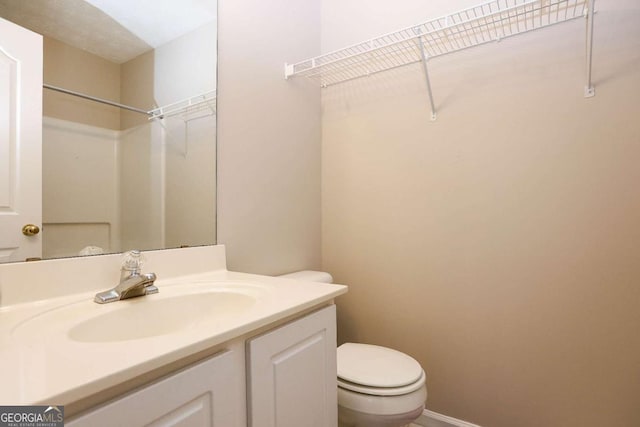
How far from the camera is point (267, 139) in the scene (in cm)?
156

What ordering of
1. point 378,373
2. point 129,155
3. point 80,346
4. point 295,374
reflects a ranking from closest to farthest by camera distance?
point 80,346
point 295,374
point 129,155
point 378,373

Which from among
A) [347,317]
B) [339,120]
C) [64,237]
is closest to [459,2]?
[339,120]

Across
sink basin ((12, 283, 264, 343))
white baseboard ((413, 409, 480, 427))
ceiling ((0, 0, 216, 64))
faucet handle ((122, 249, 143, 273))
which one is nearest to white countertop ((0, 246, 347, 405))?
sink basin ((12, 283, 264, 343))

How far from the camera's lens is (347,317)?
184 cm

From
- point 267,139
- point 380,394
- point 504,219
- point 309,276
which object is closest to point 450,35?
point 504,219

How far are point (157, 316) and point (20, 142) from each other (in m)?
0.59

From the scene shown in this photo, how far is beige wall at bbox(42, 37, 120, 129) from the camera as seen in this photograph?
0.91 meters

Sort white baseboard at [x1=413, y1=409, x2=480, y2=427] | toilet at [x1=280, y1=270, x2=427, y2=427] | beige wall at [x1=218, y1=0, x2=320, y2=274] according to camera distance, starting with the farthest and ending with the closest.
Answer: white baseboard at [x1=413, y1=409, x2=480, y2=427]
beige wall at [x1=218, y1=0, x2=320, y2=274]
toilet at [x1=280, y1=270, x2=427, y2=427]

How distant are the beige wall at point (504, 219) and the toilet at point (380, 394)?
1.32 feet

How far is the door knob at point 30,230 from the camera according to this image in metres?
0.86

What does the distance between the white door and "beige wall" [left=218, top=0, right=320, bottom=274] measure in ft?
1.92

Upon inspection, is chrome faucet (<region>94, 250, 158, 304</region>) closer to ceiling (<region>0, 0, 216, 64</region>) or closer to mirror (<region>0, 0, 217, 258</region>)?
mirror (<region>0, 0, 217, 258</region>)

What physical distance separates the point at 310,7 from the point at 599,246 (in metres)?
1.84

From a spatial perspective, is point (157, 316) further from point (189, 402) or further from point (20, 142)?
point (20, 142)
